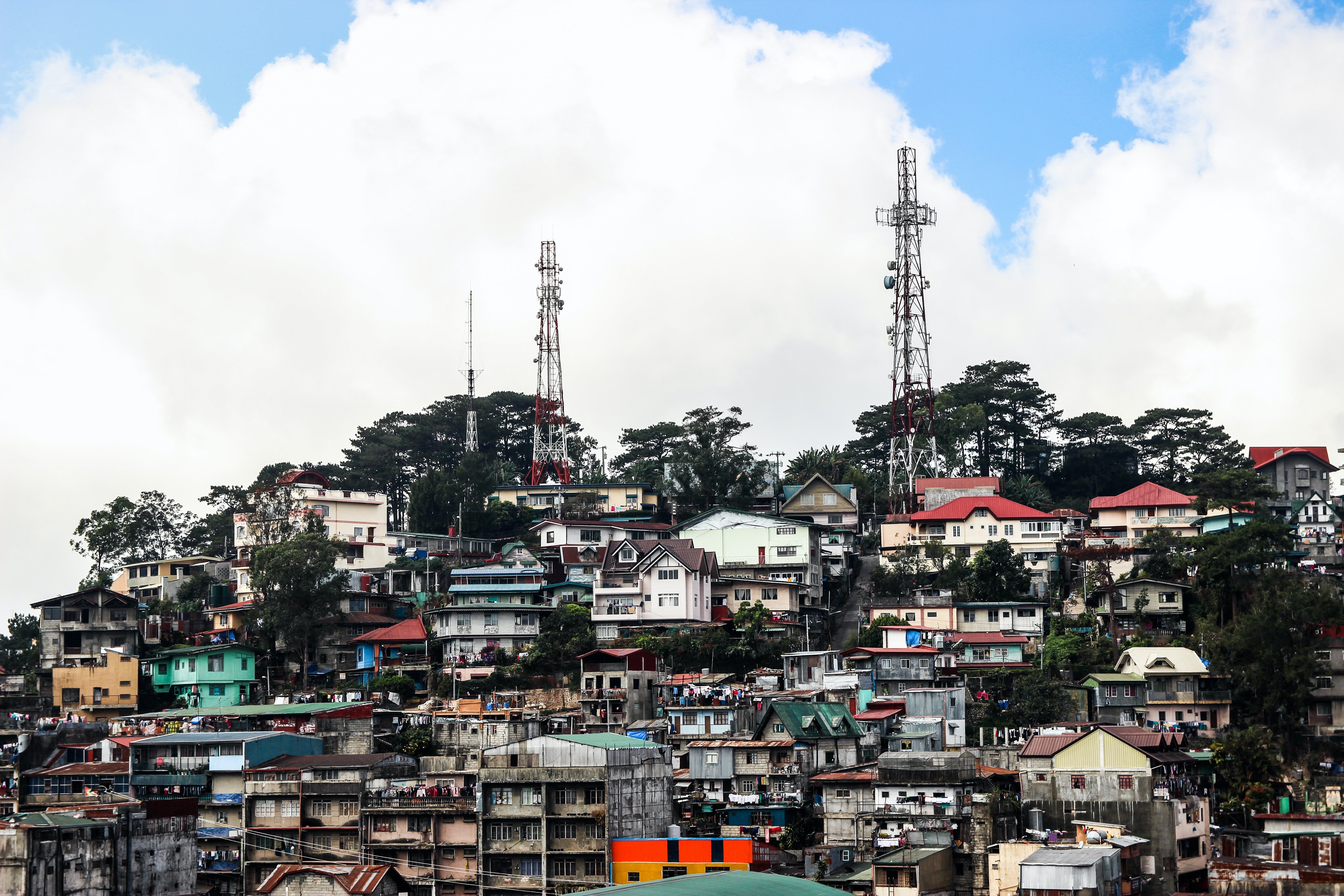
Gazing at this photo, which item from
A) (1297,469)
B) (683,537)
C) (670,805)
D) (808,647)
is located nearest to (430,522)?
(683,537)

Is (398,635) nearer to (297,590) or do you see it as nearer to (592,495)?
(297,590)

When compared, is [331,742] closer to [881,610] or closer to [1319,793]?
[881,610]

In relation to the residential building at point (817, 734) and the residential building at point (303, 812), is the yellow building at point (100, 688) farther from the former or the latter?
the residential building at point (817, 734)

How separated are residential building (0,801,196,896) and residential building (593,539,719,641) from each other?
2520 cm

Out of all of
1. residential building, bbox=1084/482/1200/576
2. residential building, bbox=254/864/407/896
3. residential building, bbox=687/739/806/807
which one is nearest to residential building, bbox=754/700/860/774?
residential building, bbox=687/739/806/807

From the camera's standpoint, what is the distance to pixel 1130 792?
158 feet

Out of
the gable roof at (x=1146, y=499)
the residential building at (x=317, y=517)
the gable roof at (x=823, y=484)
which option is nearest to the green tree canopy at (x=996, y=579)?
the gable roof at (x=1146, y=499)

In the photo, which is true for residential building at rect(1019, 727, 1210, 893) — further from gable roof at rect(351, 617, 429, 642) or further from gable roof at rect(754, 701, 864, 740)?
gable roof at rect(351, 617, 429, 642)

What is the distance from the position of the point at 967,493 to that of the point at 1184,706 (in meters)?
25.3

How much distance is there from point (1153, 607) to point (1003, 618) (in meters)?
6.44

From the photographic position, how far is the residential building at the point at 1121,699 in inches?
2378

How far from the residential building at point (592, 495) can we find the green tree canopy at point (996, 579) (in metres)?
22.6

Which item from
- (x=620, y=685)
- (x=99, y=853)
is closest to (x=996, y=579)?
(x=620, y=685)

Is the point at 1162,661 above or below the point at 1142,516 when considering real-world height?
below
